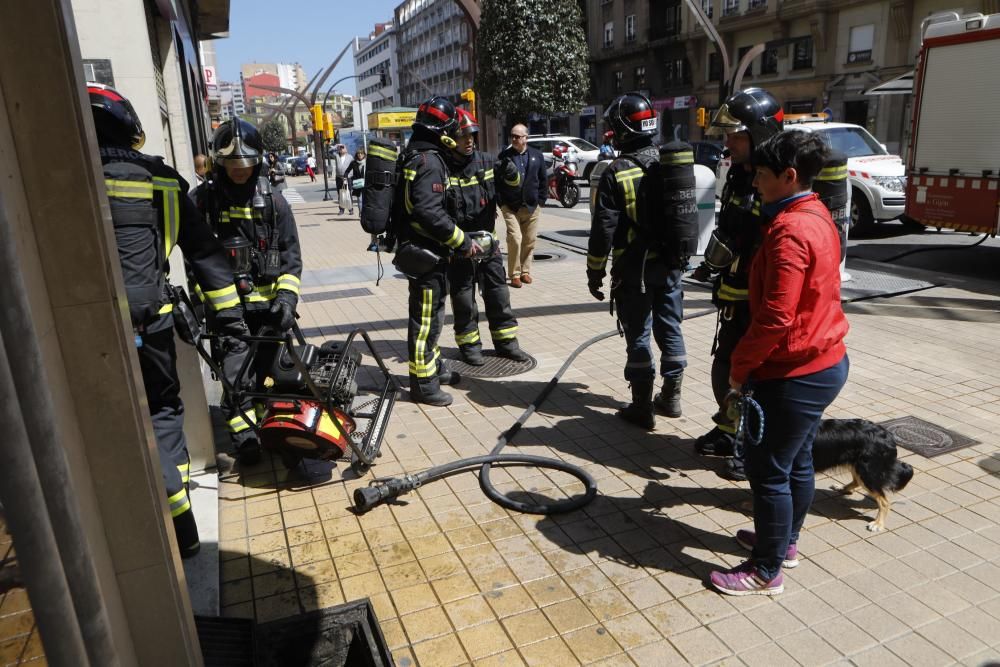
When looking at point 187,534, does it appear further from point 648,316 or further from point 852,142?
→ point 852,142

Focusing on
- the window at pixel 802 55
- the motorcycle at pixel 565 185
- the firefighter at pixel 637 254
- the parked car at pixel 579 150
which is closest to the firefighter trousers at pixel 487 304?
the firefighter at pixel 637 254

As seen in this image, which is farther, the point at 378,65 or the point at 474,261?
the point at 378,65

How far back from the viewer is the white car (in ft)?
40.0

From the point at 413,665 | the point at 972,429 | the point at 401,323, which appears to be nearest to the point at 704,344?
the point at 972,429

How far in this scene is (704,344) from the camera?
261 inches

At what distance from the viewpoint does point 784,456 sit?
283cm

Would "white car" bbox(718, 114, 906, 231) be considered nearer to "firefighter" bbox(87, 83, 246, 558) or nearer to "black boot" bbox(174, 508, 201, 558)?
"firefighter" bbox(87, 83, 246, 558)

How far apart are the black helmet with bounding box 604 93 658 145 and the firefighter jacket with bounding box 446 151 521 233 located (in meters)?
1.34

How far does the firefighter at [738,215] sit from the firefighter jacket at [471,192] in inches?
81.4

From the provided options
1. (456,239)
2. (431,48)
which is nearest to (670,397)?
(456,239)

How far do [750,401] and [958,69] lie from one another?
9.09 metres

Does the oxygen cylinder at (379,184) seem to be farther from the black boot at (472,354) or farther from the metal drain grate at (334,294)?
the metal drain grate at (334,294)

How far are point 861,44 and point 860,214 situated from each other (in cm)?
2038

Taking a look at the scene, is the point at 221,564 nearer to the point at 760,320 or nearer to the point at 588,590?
the point at 588,590
